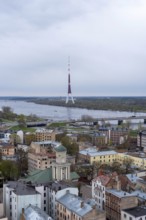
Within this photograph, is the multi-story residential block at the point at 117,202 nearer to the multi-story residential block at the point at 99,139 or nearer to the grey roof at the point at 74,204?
the grey roof at the point at 74,204

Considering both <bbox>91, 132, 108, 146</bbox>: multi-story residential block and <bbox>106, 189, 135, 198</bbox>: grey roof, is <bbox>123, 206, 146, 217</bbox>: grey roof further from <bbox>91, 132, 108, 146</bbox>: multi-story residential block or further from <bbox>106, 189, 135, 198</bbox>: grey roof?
<bbox>91, 132, 108, 146</bbox>: multi-story residential block

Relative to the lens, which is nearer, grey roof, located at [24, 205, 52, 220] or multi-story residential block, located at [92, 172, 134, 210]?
grey roof, located at [24, 205, 52, 220]

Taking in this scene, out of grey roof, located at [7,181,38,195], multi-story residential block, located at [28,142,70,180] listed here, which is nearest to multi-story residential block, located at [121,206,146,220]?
grey roof, located at [7,181,38,195]

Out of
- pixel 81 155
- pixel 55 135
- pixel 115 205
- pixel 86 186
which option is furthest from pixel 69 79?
Result: pixel 115 205

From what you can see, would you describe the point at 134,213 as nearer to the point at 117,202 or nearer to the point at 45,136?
the point at 117,202

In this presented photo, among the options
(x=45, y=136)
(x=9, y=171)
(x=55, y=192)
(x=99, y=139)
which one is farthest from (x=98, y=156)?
(x=55, y=192)

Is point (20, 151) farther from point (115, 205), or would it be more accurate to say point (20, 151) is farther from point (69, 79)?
point (69, 79)

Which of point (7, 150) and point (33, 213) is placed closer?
point (33, 213)
